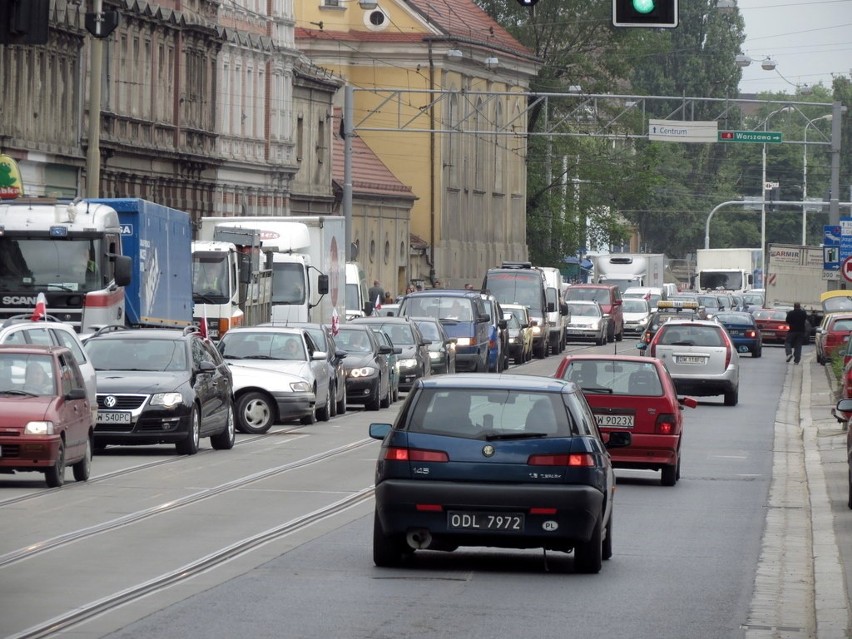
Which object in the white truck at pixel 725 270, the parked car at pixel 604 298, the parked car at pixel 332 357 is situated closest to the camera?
the parked car at pixel 332 357

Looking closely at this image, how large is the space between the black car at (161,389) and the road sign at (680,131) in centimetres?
3537

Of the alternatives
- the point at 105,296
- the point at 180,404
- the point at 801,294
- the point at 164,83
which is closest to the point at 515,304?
the point at 164,83

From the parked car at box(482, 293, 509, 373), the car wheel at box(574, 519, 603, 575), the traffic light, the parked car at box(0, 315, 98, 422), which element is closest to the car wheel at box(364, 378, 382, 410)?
the parked car at box(482, 293, 509, 373)

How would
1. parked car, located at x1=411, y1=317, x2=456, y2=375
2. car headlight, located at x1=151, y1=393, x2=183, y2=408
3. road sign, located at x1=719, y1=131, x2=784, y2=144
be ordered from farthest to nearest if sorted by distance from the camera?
road sign, located at x1=719, y1=131, x2=784, y2=144, parked car, located at x1=411, y1=317, x2=456, y2=375, car headlight, located at x1=151, y1=393, x2=183, y2=408

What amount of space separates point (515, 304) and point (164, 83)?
39.4 ft

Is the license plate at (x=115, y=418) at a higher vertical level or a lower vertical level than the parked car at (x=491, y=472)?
lower

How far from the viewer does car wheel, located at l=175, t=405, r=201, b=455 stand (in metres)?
24.9

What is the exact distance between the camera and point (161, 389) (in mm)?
24438

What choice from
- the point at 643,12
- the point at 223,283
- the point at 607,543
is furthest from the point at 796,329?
the point at 607,543

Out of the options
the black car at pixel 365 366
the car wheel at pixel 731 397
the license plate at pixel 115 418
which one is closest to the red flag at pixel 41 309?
the license plate at pixel 115 418

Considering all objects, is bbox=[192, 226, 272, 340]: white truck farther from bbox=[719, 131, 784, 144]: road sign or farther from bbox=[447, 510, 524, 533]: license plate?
bbox=[447, 510, 524, 533]: license plate

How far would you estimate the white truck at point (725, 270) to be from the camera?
109m

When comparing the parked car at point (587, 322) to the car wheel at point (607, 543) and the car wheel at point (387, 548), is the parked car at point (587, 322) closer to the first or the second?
the car wheel at point (607, 543)

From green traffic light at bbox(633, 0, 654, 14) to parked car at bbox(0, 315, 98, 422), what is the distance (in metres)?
7.44
